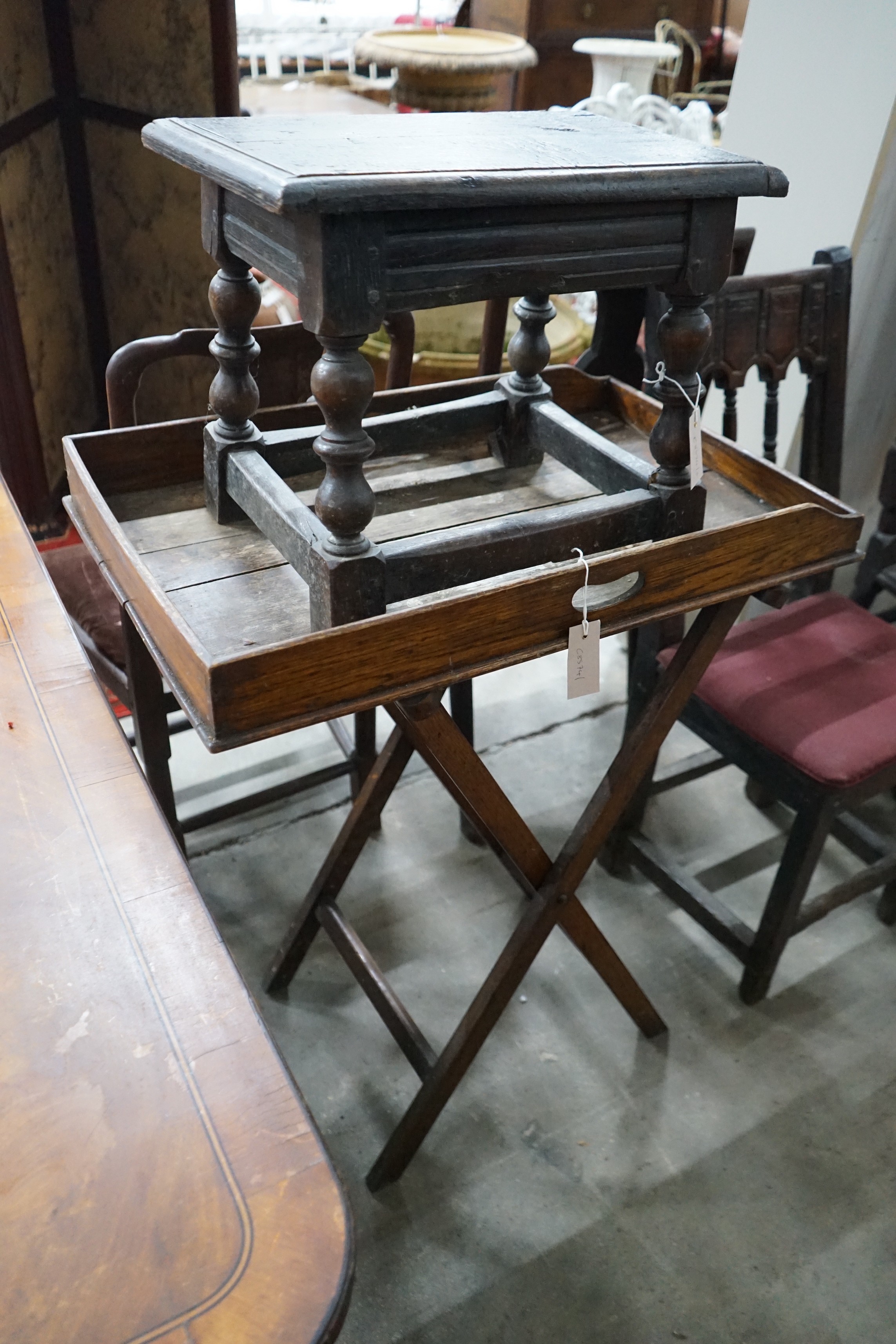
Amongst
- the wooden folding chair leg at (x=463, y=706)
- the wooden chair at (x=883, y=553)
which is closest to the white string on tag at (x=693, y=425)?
the wooden folding chair leg at (x=463, y=706)

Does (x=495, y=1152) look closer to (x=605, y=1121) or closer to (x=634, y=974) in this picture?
(x=605, y=1121)

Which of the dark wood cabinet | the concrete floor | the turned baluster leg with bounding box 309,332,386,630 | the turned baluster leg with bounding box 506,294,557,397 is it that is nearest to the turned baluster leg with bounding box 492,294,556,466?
the turned baluster leg with bounding box 506,294,557,397

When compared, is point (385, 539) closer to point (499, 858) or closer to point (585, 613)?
point (585, 613)

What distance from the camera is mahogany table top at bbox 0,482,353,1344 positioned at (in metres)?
0.64

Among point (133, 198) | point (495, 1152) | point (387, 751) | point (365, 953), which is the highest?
point (133, 198)

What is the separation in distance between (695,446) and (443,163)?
1.36 ft

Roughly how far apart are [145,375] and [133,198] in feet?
1.53

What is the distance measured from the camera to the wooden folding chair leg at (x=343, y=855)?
5.34 feet

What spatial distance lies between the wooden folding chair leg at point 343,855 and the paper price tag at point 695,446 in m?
0.61

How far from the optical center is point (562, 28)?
244 inches

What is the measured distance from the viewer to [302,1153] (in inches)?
29.0

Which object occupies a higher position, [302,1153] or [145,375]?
[302,1153]

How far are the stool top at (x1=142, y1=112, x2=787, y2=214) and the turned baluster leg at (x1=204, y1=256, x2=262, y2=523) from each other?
0.17 m

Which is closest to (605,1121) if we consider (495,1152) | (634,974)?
(495,1152)
